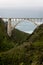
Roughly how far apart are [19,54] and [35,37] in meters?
21.1

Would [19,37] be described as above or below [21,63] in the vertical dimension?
below

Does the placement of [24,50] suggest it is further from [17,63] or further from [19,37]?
[19,37]

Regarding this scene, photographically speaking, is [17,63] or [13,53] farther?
[13,53]

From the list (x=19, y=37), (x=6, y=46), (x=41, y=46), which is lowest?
Answer: (x=19, y=37)

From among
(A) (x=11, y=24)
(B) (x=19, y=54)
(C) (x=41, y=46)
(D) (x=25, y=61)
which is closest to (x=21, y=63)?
(D) (x=25, y=61)

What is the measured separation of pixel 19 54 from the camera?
5241 centimetres

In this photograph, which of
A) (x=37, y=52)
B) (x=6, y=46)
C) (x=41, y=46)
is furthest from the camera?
(x=6, y=46)

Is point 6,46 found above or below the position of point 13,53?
below

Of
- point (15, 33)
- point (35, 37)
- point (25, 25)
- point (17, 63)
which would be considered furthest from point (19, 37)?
point (25, 25)

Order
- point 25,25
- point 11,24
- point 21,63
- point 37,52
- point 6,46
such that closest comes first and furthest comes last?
point 21,63 < point 37,52 < point 6,46 < point 11,24 < point 25,25

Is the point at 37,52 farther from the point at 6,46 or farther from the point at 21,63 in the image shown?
the point at 6,46

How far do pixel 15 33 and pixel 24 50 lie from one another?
53626 millimetres

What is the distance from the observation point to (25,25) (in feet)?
588

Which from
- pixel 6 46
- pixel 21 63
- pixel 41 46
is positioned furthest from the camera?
pixel 6 46
